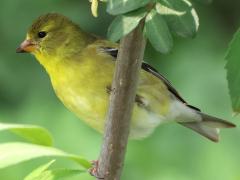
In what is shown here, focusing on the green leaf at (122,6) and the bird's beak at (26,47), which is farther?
the bird's beak at (26,47)

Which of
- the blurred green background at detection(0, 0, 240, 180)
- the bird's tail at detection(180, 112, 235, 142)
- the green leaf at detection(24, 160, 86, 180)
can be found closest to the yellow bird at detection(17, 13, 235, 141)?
the bird's tail at detection(180, 112, 235, 142)

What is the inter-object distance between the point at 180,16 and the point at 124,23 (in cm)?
10

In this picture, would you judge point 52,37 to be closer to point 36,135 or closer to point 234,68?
point 36,135

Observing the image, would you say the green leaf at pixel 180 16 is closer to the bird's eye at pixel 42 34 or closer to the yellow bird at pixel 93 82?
the yellow bird at pixel 93 82

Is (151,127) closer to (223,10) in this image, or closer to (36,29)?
(36,29)

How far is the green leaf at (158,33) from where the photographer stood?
1171mm

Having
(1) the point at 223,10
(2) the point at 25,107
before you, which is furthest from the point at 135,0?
(1) the point at 223,10

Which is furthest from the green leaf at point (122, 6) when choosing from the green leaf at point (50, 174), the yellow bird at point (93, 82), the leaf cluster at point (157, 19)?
the yellow bird at point (93, 82)

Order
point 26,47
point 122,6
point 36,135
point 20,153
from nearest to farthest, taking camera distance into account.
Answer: point 122,6 → point 20,153 → point 36,135 → point 26,47

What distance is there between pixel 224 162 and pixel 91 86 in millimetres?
1107

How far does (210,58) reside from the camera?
4.30 meters

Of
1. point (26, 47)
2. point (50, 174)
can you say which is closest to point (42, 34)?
point (26, 47)

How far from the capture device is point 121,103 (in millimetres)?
1330

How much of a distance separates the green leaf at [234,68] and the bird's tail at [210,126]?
66.8 inches
